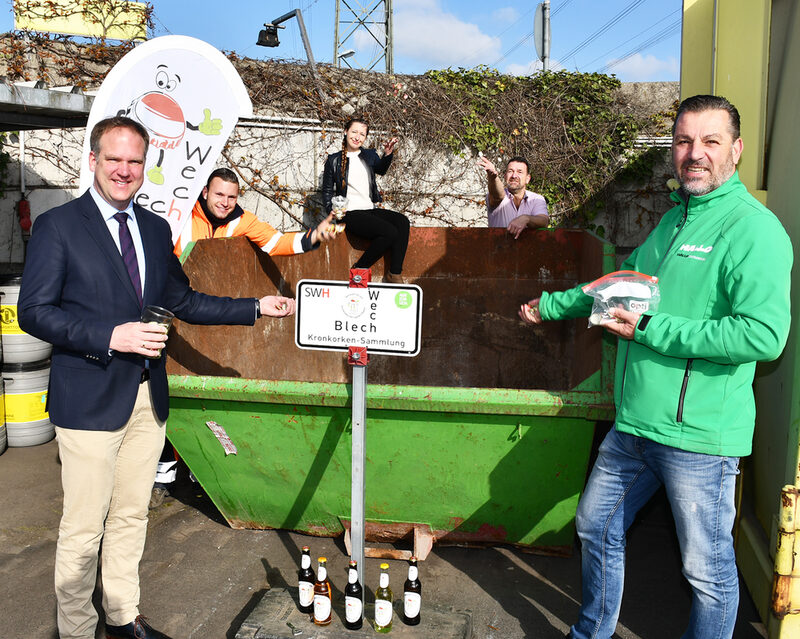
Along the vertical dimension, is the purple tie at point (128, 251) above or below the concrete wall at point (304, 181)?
below

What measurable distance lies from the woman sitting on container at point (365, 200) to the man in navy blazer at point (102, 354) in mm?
2319

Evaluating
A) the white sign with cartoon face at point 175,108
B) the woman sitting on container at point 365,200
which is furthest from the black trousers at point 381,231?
the white sign with cartoon face at point 175,108

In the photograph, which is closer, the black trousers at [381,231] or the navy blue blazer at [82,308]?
the navy blue blazer at [82,308]

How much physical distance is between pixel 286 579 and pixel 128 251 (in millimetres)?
1789

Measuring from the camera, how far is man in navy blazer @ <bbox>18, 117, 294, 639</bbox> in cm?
213

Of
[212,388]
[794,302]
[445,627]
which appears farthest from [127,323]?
[794,302]

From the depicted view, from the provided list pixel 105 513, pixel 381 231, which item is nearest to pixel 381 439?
pixel 105 513

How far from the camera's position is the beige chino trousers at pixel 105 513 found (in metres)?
2.25

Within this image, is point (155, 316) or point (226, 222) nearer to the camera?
point (155, 316)

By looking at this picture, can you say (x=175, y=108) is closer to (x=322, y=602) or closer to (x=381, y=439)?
(x=381, y=439)

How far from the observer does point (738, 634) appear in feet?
8.86

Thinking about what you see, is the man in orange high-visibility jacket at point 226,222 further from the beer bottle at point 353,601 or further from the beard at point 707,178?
the beard at point 707,178

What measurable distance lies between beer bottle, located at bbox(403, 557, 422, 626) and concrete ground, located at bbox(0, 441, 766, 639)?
5 centimetres

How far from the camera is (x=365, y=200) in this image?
16.8 ft
